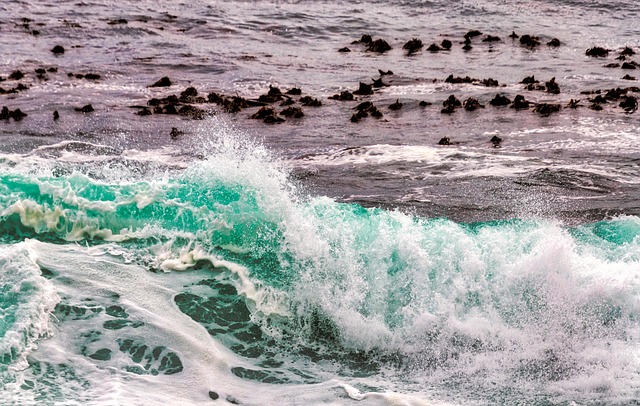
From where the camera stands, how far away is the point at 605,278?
9.30 meters

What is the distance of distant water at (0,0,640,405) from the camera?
818cm

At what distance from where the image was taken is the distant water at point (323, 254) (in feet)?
26.8

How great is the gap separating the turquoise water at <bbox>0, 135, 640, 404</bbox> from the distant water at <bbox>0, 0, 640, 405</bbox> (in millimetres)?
25

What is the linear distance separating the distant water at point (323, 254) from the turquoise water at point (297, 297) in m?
0.02

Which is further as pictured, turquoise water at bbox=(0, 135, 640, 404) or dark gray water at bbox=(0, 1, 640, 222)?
dark gray water at bbox=(0, 1, 640, 222)

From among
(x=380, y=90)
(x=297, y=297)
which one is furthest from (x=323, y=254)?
(x=380, y=90)

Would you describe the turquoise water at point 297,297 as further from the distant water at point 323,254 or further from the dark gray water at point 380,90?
the dark gray water at point 380,90

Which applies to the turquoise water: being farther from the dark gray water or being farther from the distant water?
the dark gray water

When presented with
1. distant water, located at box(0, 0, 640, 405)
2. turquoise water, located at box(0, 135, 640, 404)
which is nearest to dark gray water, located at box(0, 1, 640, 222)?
distant water, located at box(0, 0, 640, 405)

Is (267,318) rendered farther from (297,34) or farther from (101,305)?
(297,34)

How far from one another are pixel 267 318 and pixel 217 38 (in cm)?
1674

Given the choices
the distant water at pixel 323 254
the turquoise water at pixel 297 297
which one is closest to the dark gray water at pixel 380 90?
the distant water at pixel 323 254

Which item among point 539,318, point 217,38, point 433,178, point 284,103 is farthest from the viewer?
point 217,38

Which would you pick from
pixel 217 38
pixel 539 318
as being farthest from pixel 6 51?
pixel 539 318
